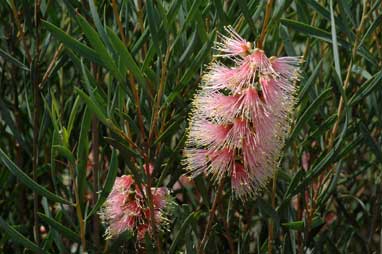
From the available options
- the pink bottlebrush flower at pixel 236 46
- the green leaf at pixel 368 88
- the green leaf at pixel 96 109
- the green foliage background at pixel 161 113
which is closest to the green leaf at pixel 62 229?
the green foliage background at pixel 161 113

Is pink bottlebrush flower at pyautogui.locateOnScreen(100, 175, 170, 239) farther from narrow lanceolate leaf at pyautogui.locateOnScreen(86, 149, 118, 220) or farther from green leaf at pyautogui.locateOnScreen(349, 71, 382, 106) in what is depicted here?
green leaf at pyautogui.locateOnScreen(349, 71, 382, 106)

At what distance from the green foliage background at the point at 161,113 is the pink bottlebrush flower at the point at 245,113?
65 millimetres

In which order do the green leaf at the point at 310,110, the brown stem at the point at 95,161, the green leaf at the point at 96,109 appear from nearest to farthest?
the green leaf at the point at 96,109 → the green leaf at the point at 310,110 → the brown stem at the point at 95,161

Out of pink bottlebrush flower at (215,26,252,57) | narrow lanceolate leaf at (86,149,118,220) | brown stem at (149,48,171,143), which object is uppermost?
pink bottlebrush flower at (215,26,252,57)

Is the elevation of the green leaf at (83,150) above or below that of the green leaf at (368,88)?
below

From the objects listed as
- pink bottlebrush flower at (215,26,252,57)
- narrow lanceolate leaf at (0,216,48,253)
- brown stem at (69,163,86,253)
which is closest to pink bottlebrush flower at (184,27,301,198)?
pink bottlebrush flower at (215,26,252,57)

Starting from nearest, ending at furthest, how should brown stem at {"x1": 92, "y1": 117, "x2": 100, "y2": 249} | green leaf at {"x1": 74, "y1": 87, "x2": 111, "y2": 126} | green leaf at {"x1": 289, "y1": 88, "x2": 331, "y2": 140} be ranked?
1. green leaf at {"x1": 74, "y1": 87, "x2": 111, "y2": 126}
2. green leaf at {"x1": 289, "y1": 88, "x2": 331, "y2": 140}
3. brown stem at {"x1": 92, "y1": 117, "x2": 100, "y2": 249}

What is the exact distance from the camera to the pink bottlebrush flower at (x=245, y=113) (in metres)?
1.01

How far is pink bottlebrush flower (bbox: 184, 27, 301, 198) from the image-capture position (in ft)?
3.32

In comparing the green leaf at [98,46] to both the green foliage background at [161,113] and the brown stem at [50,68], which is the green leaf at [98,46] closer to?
the green foliage background at [161,113]

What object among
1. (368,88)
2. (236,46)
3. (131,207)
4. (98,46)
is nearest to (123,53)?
(98,46)

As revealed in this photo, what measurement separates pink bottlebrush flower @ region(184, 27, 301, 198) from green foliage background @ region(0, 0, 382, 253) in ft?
0.21

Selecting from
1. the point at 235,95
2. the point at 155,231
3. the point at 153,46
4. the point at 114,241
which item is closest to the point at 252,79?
the point at 235,95

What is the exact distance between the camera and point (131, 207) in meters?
1.20
